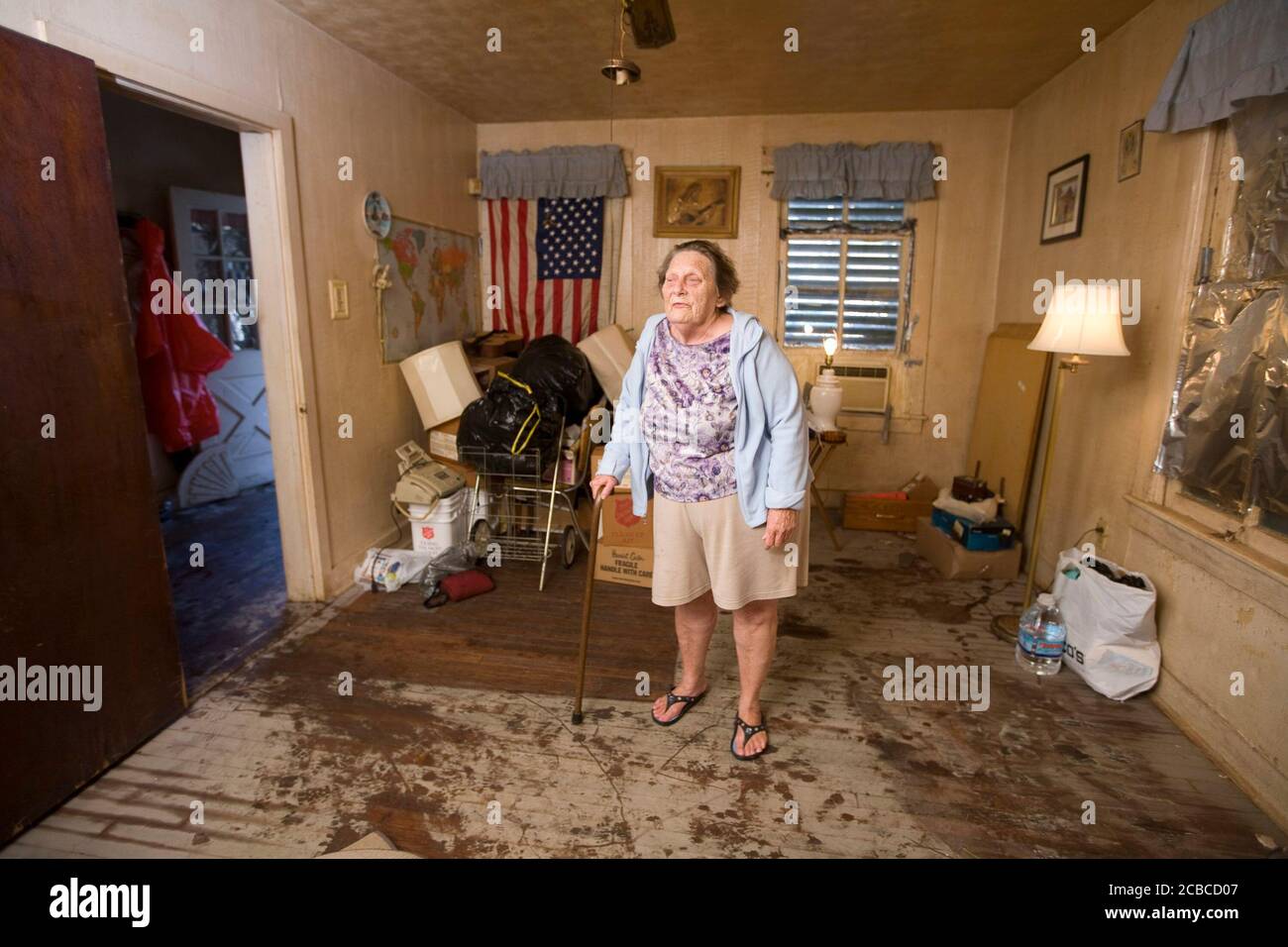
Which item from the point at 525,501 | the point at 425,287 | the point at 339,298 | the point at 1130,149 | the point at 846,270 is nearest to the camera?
the point at 1130,149

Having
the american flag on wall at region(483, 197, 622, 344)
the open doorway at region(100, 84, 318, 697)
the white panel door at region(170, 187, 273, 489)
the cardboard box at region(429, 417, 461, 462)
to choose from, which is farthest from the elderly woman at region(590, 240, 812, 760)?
the white panel door at region(170, 187, 273, 489)

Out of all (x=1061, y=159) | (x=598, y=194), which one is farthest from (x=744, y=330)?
(x=598, y=194)

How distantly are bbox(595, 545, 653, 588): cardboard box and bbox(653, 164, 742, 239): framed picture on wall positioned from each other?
2654 mm

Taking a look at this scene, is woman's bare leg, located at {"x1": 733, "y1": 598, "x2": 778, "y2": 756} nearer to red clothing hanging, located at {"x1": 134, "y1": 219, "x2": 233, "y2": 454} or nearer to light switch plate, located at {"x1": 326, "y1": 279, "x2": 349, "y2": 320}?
light switch plate, located at {"x1": 326, "y1": 279, "x2": 349, "y2": 320}

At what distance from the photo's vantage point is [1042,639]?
296 centimetres

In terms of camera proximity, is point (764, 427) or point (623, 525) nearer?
point (764, 427)

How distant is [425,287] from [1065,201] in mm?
3896

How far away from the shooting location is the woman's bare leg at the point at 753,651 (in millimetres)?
2375

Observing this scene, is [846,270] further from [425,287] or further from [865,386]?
[425,287]

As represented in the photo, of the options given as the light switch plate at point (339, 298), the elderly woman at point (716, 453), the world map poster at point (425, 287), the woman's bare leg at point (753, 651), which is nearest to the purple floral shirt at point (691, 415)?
the elderly woman at point (716, 453)

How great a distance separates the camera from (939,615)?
11.7ft

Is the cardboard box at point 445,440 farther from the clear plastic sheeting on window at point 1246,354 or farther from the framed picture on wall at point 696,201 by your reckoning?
the clear plastic sheeting on window at point 1246,354

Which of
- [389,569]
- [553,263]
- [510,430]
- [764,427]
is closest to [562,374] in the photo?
[510,430]

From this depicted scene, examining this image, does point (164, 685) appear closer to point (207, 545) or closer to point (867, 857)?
point (207, 545)
